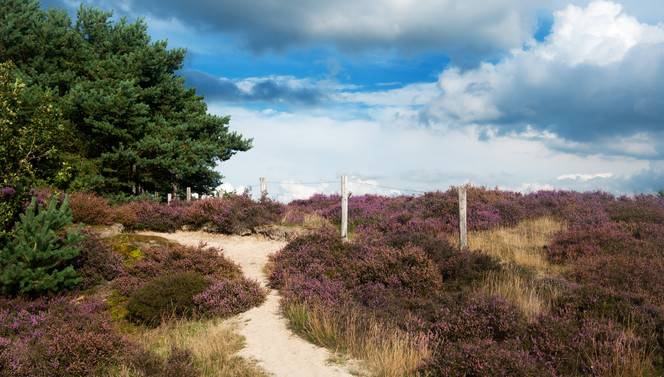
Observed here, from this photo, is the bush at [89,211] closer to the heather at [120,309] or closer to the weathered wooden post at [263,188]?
the heather at [120,309]

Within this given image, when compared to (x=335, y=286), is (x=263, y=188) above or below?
above

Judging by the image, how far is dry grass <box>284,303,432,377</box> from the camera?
19.5 feet

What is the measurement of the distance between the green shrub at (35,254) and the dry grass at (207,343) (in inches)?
94.3

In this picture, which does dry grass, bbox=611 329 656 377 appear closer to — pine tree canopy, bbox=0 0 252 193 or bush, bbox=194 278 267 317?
bush, bbox=194 278 267 317

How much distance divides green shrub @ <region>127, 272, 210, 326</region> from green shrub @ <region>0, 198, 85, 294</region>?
166 cm

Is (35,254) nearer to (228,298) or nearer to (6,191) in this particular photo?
(6,191)

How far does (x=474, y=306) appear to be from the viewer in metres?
7.11

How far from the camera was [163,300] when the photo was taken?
835cm

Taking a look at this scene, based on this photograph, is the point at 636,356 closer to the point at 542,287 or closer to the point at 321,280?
the point at 542,287

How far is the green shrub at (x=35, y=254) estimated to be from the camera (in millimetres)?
7949

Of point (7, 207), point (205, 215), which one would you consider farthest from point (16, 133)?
point (205, 215)

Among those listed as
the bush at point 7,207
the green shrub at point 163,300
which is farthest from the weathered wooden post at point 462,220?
the bush at point 7,207

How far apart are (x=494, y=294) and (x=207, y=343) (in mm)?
5178

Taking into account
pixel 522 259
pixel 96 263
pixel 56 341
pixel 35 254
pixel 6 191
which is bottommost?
pixel 56 341
